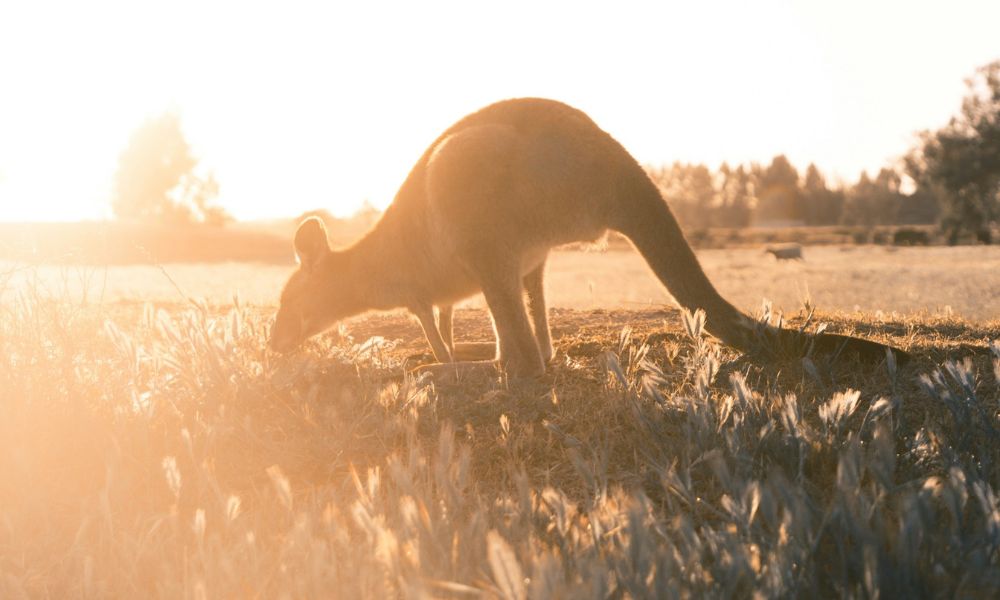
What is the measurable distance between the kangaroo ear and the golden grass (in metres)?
0.95

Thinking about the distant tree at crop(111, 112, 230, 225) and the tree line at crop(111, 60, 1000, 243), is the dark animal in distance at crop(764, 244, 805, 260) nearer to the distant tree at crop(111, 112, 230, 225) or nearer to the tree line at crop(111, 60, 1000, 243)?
the tree line at crop(111, 60, 1000, 243)

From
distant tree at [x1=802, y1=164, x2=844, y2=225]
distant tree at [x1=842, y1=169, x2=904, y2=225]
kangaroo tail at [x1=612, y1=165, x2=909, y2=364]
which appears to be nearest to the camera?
kangaroo tail at [x1=612, y1=165, x2=909, y2=364]

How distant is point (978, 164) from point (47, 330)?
44.8 meters

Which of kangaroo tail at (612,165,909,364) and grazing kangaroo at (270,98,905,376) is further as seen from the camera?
grazing kangaroo at (270,98,905,376)

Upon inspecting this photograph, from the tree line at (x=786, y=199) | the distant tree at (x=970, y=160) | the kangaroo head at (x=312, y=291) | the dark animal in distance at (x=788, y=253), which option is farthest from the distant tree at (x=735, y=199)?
the kangaroo head at (x=312, y=291)

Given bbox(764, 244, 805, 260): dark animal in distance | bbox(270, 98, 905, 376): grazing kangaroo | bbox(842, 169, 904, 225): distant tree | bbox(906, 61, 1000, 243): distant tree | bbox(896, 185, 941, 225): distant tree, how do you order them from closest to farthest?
bbox(270, 98, 905, 376): grazing kangaroo
bbox(764, 244, 805, 260): dark animal in distance
bbox(906, 61, 1000, 243): distant tree
bbox(842, 169, 904, 225): distant tree
bbox(896, 185, 941, 225): distant tree

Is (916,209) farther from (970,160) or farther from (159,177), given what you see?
(159,177)

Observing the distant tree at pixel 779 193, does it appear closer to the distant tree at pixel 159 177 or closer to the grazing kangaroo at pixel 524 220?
the distant tree at pixel 159 177

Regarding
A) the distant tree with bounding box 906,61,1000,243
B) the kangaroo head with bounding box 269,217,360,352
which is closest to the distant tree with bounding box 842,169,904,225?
the distant tree with bounding box 906,61,1000,243

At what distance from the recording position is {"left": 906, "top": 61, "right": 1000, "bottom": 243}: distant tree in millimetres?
40562

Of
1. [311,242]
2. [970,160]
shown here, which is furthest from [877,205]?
[311,242]

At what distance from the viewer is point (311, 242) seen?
6.58 metres

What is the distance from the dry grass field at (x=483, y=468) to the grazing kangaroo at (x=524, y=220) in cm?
26

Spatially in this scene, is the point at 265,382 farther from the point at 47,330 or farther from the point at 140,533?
the point at 140,533
